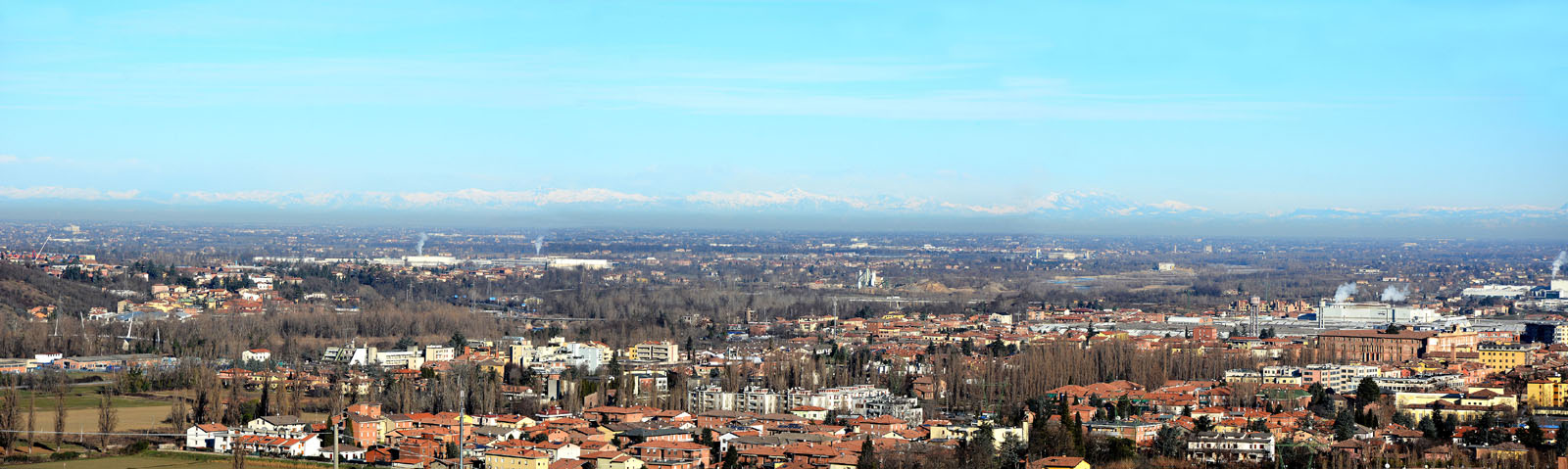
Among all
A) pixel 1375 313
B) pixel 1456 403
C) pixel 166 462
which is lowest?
pixel 166 462

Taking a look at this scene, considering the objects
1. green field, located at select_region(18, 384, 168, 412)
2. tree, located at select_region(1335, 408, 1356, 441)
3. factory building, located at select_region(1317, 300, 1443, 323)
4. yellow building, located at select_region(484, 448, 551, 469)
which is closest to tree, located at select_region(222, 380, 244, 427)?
green field, located at select_region(18, 384, 168, 412)

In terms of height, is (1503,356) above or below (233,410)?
above

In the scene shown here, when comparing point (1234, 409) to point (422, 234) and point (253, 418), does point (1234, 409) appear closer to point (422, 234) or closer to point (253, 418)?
point (253, 418)

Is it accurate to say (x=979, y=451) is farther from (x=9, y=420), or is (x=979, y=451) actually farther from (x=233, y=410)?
(x=9, y=420)

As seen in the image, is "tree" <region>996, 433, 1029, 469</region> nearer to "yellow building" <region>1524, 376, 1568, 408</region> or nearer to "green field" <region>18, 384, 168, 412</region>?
"yellow building" <region>1524, 376, 1568, 408</region>

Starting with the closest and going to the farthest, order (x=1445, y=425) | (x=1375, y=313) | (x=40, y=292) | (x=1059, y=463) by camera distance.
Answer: (x=1059, y=463), (x=1445, y=425), (x=40, y=292), (x=1375, y=313)

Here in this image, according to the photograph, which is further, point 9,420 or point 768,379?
point 768,379

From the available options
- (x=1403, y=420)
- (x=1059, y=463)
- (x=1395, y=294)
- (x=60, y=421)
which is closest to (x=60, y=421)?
(x=60, y=421)

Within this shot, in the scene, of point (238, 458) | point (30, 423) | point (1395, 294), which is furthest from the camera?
point (1395, 294)

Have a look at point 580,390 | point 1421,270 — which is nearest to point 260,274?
point 580,390
